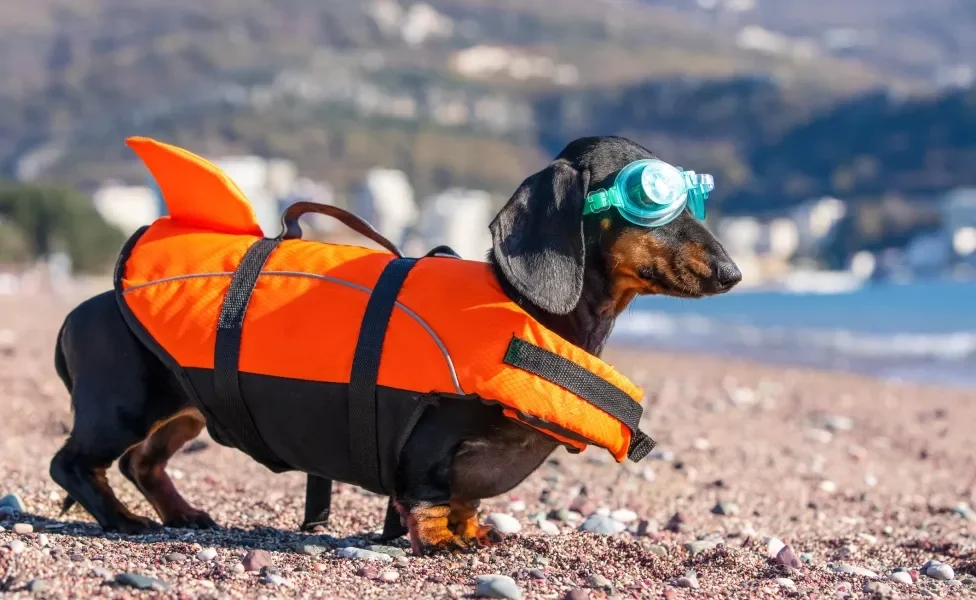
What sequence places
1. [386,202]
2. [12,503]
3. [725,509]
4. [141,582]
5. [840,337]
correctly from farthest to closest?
[386,202] → [840,337] → [725,509] → [12,503] → [141,582]

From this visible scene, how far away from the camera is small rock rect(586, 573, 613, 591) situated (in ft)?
10.7

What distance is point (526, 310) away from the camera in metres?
3.61

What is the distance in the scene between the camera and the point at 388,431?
359cm

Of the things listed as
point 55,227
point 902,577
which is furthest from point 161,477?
point 55,227

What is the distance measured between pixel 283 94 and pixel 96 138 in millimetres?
26409

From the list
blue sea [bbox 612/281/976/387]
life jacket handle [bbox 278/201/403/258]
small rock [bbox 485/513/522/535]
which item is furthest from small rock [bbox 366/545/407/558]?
blue sea [bbox 612/281/976/387]

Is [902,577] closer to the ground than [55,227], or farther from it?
closer to the ground

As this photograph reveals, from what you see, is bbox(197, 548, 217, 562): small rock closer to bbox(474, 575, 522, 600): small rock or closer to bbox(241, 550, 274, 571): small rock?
bbox(241, 550, 274, 571): small rock

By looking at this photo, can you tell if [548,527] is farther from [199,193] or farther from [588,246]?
[199,193]

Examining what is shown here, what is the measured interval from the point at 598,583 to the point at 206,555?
1239mm

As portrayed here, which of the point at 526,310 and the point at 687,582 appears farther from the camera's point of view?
the point at 526,310

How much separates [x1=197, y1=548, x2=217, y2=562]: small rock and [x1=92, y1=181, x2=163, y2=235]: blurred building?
91.9 m

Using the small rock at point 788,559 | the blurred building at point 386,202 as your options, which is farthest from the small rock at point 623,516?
the blurred building at point 386,202

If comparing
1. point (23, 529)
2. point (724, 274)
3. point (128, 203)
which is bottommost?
point (23, 529)
